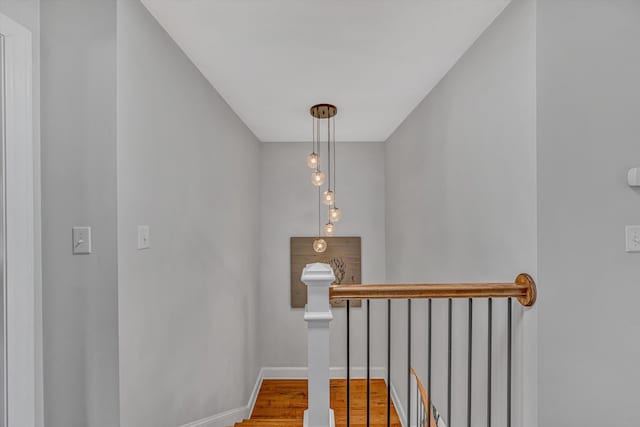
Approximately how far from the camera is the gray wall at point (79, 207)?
4.82 feet

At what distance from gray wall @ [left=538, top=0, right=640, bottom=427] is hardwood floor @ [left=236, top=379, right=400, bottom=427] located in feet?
8.19

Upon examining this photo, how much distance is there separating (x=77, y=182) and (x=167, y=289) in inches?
29.2

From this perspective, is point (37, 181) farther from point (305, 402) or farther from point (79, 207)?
point (305, 402)

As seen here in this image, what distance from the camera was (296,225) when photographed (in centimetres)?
461

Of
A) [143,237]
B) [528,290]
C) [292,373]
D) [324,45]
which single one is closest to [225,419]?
[292,373]

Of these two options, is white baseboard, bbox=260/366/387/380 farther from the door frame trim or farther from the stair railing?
the door frame trim

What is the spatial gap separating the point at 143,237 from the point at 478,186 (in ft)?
5.77

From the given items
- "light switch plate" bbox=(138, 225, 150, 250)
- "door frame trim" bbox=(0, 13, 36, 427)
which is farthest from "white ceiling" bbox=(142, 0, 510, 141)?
"light switch plate" bbox=(138, 225, 150, 250)

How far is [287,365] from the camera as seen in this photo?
4590 mm

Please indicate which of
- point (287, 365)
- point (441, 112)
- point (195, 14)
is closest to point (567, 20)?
point (441, 112)

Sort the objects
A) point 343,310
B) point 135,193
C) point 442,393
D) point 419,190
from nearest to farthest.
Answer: point 135,193
point 442,393
point 419,190
point 343,310

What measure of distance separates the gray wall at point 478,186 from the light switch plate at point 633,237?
389 mm

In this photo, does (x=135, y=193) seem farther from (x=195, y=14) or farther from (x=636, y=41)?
(x=636, y=41)

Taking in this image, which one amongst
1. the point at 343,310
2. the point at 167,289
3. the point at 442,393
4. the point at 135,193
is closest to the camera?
the point at 135,193
